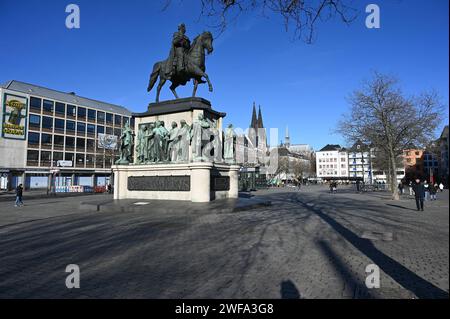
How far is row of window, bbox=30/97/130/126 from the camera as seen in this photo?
6506 centimetres

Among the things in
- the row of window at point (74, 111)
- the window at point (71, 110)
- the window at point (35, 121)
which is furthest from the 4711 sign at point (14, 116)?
the window at point (71, 110)

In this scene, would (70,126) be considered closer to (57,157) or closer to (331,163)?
(57,157)

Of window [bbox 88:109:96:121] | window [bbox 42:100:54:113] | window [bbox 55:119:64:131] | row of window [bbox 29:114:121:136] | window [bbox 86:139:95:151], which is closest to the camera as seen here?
row of window [bbox 29:114:121:136]

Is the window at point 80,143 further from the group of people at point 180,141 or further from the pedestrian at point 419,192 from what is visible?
the pedestrian at point 419,192

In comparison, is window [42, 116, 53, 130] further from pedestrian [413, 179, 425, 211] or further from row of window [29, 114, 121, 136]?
pedestrian [413, 179, 425, 211]

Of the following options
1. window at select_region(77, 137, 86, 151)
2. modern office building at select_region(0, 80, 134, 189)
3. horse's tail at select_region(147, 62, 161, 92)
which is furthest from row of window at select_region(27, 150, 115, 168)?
horse's tail at select_region(147, 62, 161, 92)

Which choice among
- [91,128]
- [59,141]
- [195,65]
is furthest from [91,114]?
[195,65]

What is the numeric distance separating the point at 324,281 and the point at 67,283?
4.08m

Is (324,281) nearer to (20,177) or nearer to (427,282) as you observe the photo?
(427,282)

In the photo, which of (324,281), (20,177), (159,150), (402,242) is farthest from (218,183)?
(20,177)

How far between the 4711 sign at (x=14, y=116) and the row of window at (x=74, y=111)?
10.2 feet

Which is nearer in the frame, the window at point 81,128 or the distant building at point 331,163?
the window at point 81,128

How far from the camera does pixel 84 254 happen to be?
688 centimetres

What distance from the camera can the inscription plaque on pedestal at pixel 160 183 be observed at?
15.9 meters
